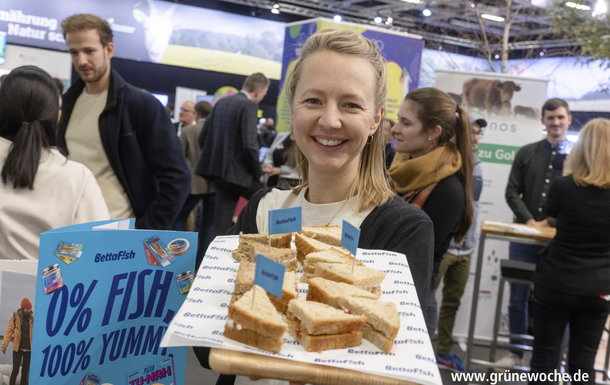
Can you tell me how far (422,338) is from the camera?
3.22 feet

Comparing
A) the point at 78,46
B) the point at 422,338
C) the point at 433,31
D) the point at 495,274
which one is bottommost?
the point at 495,274

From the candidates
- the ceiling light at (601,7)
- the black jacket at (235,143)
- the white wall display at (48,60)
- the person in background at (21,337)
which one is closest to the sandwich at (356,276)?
the person in background at (21,337)

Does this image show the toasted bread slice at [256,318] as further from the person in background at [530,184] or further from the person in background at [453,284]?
the person in background at [530,184]

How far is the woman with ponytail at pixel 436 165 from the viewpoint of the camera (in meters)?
2.70

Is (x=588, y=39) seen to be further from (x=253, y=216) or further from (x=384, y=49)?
(x=253, y=216)

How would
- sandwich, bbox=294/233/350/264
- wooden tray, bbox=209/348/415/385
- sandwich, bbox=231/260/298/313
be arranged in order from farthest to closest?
sandwich, bbox=294/233/350/264
sandwich, bbox=231/260/298/313
wooden tray, bbox=209/348/415/385

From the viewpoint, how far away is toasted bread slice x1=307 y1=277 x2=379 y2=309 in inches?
43.4

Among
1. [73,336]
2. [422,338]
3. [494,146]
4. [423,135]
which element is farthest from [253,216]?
[494,146]

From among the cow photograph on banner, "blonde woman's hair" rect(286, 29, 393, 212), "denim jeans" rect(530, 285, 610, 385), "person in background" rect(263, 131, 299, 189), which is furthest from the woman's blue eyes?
"person in background" rect(263, 131, 299, 189)

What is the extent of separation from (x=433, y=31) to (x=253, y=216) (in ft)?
51.5

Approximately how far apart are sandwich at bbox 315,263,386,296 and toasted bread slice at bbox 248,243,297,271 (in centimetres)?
11

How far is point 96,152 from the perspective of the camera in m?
2.67

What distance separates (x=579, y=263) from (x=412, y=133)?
4.44ft

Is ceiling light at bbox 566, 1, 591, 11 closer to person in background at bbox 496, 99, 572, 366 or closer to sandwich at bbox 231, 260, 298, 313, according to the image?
person in background at bbox 496, 99, 572, 366
